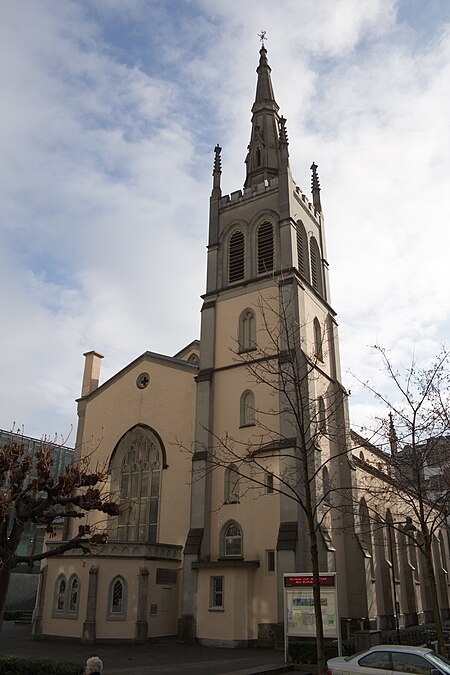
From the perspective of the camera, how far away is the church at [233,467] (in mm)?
24234

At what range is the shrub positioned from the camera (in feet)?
46.4

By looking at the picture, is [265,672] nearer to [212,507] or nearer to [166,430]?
[212,507]

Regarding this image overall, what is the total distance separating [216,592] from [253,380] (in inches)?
380

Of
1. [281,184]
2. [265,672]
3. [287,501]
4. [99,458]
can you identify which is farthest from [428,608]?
[281,184]

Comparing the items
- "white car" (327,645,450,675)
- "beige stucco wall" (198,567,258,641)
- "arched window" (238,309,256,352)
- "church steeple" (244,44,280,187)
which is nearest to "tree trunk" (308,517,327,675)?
"white car" (327,645,450,675)

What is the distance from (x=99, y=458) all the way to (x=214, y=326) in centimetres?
968

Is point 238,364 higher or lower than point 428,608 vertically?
higher

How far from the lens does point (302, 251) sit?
107 ft

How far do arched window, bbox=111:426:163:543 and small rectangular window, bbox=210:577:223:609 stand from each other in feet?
16.1

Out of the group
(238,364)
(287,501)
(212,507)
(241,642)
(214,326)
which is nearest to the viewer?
(241,642)

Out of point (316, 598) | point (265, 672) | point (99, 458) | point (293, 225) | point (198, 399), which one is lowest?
point (265, 672)

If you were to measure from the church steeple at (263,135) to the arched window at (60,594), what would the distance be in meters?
24.5

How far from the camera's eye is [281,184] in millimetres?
32469

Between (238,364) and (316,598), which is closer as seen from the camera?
(316,598)
